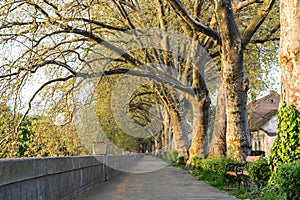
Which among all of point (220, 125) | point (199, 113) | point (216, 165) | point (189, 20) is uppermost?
point (189, 20)

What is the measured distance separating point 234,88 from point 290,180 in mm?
7743

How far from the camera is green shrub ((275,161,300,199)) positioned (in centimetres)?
728

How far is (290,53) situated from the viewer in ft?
30.7

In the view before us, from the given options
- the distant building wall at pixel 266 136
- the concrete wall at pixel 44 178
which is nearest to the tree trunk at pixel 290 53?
the concrete wall at pixel 44 178

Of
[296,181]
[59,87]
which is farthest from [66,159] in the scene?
[59,87]

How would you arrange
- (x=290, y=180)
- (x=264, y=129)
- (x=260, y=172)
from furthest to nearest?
(x=264, y=129)
(x=260, y=172)
(x=290, y=180)

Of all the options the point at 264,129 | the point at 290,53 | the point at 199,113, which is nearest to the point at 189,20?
the point at 290,53

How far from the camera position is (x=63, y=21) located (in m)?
14.9

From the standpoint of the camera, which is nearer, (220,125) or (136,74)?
(220,125)

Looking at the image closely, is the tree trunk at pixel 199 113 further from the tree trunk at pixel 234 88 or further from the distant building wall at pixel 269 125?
the distant building wall at pixel 269 125

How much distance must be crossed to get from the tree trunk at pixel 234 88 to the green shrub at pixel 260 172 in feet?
15.6

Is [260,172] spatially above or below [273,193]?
above

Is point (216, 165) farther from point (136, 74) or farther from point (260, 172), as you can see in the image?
point (136, 74)

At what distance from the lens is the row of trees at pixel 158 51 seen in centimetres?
1491
